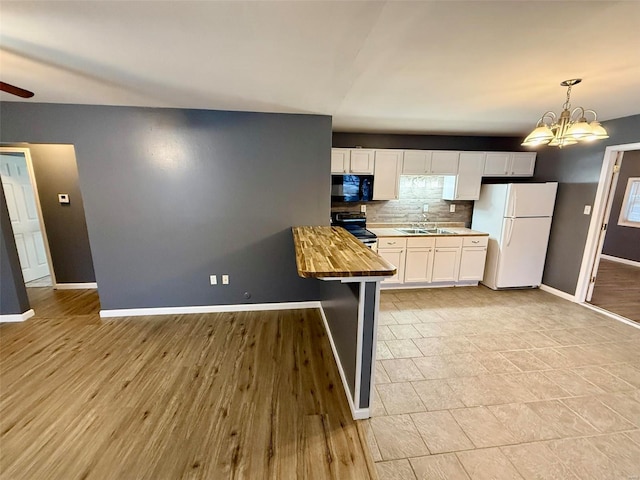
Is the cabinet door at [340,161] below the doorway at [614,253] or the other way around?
the other way around

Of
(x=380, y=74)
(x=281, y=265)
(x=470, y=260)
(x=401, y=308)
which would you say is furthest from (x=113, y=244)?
(x=470, y=260)

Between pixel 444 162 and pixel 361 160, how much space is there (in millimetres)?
1357

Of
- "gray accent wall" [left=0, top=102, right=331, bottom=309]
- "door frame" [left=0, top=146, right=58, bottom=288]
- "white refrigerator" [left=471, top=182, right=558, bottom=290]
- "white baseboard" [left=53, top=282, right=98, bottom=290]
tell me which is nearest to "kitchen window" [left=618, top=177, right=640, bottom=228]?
"white refrigerator" [left=471, top=182, right=558, bottom=290]

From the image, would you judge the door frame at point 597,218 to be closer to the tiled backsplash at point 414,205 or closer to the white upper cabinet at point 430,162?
the tiled backsplash at point 414,205

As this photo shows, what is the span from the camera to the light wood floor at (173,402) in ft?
5.21

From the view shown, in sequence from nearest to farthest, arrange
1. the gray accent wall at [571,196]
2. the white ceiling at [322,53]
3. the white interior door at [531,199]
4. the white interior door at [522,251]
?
the white ceiling at [322,53] < the gray accent wall at [571,196] < the white interior door at [531,199] < the white interior door at [522,251]

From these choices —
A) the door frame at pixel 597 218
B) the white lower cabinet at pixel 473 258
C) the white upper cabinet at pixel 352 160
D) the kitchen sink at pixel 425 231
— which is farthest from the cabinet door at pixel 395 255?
the door frame at pixel 597 218

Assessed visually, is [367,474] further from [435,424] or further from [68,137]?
[68,137]

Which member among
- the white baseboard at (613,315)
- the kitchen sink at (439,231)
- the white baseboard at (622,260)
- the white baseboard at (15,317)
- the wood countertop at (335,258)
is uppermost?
the wood countertop at (335,258)

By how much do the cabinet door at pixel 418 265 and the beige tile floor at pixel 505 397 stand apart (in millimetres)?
853

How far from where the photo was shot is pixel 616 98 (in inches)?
103

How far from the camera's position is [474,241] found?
14.0ft

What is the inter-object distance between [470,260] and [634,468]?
2.98 metres

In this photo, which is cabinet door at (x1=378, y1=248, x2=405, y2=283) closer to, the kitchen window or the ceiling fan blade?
the ceiling fan blade
